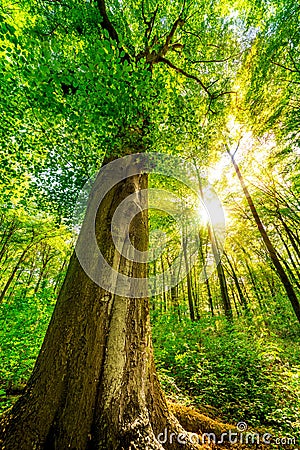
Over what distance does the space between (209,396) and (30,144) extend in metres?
7.49

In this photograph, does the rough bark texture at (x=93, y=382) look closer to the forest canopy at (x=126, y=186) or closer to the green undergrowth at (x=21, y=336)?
the forest canopy at (x=126, y=186)

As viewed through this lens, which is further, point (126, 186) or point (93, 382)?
point (126, 186)

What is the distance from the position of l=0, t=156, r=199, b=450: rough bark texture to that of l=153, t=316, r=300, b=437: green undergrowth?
7.50 ft

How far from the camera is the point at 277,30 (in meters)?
6.06

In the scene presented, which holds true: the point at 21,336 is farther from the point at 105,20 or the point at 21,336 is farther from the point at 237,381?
the point at 105,20

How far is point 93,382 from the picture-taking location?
1647 millimetres

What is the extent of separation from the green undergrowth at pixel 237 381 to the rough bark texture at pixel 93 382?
2.29 meters

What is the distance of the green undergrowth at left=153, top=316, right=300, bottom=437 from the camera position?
3537mm

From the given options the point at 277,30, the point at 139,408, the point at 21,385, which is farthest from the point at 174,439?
the point at 277,30

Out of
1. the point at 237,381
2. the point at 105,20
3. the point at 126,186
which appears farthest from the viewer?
the point at 237,381

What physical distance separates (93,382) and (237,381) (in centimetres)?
421

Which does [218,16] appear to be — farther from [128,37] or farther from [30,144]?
[30,144]
